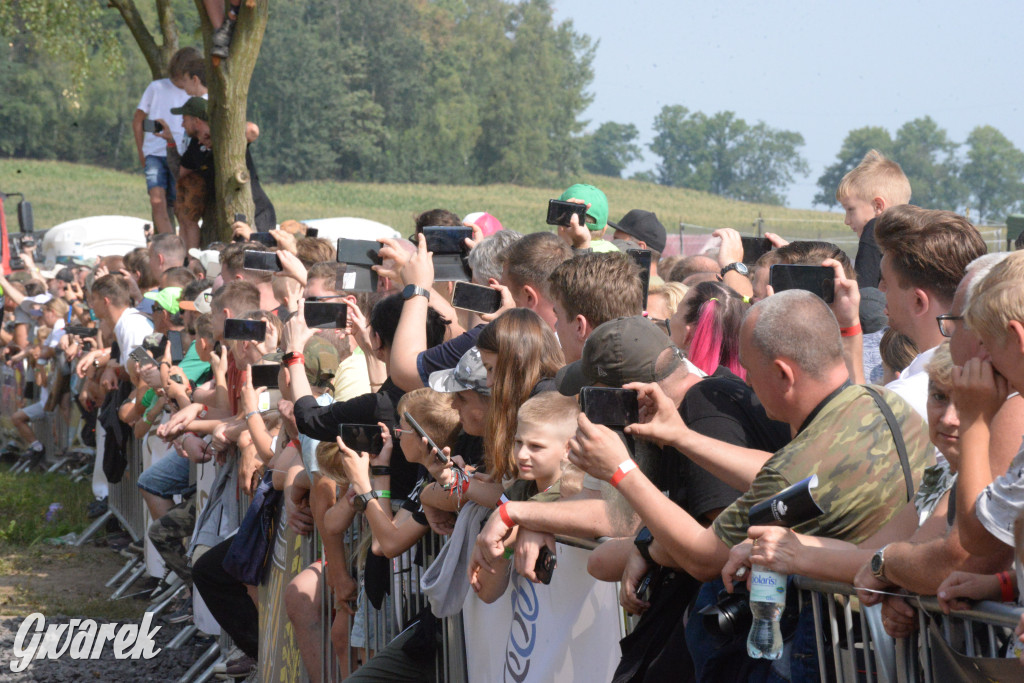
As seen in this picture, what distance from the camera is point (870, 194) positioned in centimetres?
521

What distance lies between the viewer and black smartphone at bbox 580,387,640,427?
283 centimetres

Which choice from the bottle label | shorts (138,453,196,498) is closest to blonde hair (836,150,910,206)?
the bottle label

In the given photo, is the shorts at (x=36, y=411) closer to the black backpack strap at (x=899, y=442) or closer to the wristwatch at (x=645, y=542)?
the wristwatch at (x=645, y=542)

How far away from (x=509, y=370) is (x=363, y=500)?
104 cm

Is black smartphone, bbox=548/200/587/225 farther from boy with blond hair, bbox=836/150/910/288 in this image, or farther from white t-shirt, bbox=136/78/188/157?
white t-shirt, bbox=136/78/188/157

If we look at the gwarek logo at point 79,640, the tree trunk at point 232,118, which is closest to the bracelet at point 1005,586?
the gwarek logo at point 79,640

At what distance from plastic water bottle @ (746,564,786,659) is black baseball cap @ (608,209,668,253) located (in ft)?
15.5

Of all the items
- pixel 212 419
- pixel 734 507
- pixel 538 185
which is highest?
pixel 734 507

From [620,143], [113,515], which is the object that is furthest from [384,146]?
[113,515]

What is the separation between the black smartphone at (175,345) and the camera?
831 centimetres

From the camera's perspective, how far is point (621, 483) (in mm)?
2750

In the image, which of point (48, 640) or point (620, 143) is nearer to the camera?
point (48, 640)

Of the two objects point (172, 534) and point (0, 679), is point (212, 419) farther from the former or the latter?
point (0, 679)

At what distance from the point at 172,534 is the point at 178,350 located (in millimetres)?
1664
